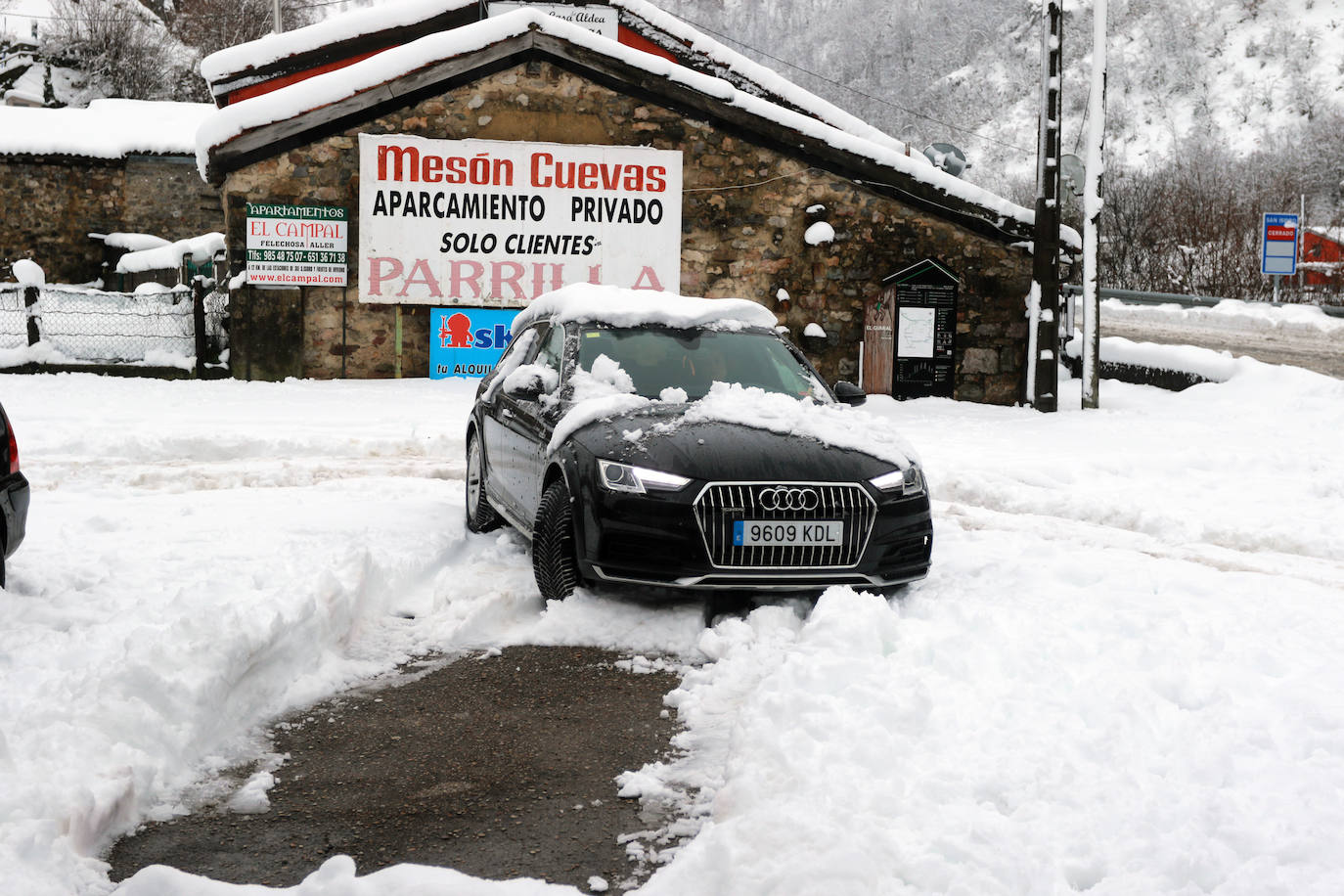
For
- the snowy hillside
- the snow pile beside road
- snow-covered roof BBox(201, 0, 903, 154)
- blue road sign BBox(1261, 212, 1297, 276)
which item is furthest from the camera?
the snowy hillside

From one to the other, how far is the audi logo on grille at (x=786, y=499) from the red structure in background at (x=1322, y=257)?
31157 mm

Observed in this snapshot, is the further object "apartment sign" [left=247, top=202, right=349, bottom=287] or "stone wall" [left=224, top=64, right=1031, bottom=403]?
"stone wall" [left=224, top=64, right=1031, bottom=403]

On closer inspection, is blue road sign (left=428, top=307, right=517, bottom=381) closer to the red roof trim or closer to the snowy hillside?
the red roof trim

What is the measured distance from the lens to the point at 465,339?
17953 millimetres

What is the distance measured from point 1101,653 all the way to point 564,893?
8.58 ft

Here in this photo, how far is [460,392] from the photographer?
16734 mm

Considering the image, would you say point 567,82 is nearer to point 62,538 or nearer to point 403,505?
point 403,505

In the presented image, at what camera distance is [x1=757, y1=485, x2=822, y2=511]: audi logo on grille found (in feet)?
18.6

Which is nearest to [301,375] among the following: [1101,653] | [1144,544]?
[1144,544]

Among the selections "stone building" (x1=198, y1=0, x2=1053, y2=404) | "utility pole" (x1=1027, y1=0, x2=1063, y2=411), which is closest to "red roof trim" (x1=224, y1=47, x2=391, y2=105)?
"stone building" (x1=198, y1=0, x2=1053, y2=404)

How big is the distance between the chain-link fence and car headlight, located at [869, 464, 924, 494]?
1399 centimetres

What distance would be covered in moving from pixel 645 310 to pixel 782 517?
2043 mm

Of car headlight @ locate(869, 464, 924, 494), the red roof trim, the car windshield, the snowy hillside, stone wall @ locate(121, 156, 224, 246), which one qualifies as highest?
the snowy hillside

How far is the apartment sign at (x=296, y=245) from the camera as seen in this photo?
56.0ft
